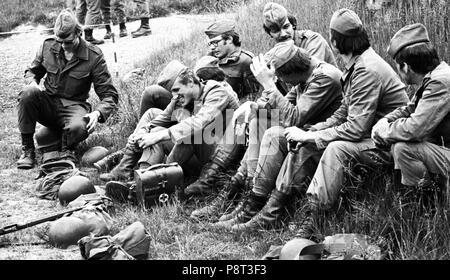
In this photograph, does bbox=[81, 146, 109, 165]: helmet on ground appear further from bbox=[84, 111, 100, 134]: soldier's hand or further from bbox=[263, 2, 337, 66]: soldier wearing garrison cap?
bbox=[263, 2, 337, 66]: soldier wearing garrison cap

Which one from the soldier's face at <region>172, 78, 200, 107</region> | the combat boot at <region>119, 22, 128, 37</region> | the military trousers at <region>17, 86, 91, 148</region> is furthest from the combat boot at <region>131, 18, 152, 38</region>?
the soldier's face at <region>172, 78, 200, 107</region>

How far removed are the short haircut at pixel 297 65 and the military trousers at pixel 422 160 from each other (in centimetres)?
124

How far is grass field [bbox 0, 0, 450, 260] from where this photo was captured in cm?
459

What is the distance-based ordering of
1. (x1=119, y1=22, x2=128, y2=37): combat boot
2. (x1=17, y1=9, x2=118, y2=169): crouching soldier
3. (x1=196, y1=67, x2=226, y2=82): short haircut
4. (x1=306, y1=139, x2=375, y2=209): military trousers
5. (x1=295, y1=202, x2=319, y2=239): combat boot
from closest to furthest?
(x1=306, y1=139, x2=375, y2=209): military trousers < (x1=295, y1=202, x2=319, y2=239): combat boot < (x1=196, y1=67, x2=226, y2=82): short haircut < (x1=17, y1=9, x2=118, y2=169): crouching soldier < (x1=119, y1=22, x2=128, y2=37): combat boot

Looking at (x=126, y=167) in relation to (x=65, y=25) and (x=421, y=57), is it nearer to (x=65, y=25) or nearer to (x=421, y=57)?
(x=65, y=25)

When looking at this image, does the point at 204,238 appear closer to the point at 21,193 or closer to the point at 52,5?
the point at 21,193

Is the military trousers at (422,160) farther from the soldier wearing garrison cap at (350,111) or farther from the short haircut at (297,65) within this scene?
the short haircut at (297,65)

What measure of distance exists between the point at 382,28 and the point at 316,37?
754mm

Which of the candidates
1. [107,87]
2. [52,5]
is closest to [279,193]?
[107,87]

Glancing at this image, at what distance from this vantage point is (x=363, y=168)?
508cm

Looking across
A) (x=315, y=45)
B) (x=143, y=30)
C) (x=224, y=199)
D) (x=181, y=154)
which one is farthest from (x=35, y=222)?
(x=143, y=30)

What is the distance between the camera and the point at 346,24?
5.13 meters

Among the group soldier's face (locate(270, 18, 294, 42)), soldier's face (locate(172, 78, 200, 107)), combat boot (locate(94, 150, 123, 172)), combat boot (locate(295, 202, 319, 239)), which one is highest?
soldier's face (locate(270, 18, 294, 42))

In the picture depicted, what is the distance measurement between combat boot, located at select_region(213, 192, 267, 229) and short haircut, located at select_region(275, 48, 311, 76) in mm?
1052
